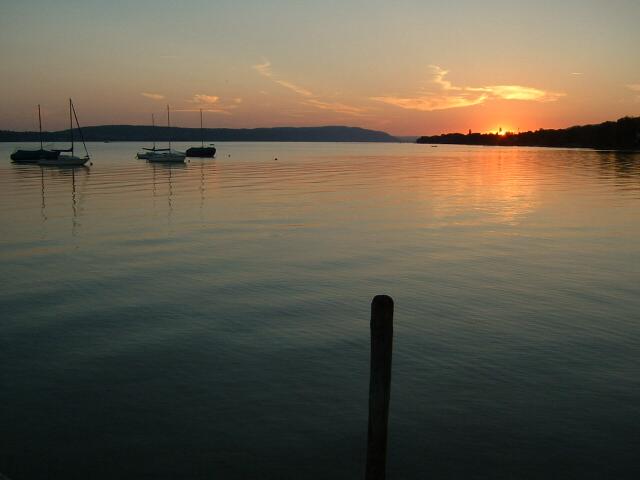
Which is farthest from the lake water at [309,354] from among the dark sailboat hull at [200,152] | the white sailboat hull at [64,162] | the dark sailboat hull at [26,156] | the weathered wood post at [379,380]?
the dark sailboat hull at [200,152]

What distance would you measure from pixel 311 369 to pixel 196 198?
40.4 metres

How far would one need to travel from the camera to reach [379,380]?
7.16 meters

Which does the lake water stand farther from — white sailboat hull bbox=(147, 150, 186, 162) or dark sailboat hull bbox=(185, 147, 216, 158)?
dark sailboat hull bbox=(185, 147, 216, 158)

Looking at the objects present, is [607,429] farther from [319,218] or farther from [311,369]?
[319,218]

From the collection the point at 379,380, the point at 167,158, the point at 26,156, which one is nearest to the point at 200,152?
the point at 167,158

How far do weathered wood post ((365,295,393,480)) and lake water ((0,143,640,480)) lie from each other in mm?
1390

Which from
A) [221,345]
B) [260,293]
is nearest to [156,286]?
[260,293]

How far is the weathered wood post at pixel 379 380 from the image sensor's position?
6.92 meters

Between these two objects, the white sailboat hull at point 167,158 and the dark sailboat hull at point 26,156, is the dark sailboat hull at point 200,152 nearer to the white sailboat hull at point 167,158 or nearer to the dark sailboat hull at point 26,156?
the white sailboat hull at point 167,158

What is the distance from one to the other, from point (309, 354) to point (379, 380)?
6.48m

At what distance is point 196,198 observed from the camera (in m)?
51.0

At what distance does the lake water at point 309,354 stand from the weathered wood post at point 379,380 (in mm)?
1390

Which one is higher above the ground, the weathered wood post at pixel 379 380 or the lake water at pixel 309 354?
the weathered wood post at pixel 379 380

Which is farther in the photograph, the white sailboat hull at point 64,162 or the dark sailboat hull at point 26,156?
the dark sailboat hull at point 26,156
